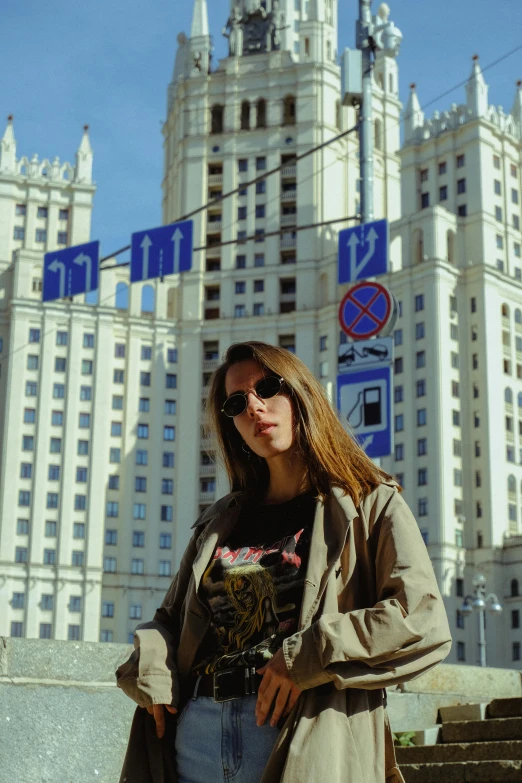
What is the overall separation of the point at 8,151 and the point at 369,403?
7799cm

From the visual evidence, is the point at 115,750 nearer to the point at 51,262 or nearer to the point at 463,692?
the point at 463,692

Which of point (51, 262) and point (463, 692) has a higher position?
point (51, 262)

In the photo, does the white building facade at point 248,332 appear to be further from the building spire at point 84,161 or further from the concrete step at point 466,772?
the concrete step at point 466,772

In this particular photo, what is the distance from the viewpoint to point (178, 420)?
79062 mm

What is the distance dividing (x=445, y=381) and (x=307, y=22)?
32.2 meters

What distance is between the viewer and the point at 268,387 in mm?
3420

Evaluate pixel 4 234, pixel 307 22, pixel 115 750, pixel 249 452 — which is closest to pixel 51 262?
→ pixel 115 750

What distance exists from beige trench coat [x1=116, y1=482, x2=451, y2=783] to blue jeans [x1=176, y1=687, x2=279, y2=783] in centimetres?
7

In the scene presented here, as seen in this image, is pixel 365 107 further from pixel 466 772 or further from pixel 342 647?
pixel 342 647

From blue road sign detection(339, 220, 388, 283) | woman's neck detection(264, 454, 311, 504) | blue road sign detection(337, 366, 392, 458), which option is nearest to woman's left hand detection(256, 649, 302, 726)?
woman's neck detection(264, 454, 311, 504)

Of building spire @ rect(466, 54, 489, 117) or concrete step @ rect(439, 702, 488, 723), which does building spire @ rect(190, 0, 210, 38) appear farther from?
concrete step @ rect(439, 702, 488, 723)

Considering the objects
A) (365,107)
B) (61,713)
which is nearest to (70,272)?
(365,107)

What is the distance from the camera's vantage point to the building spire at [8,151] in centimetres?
8538

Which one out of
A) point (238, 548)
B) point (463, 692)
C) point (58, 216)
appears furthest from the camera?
point (58, 216)
